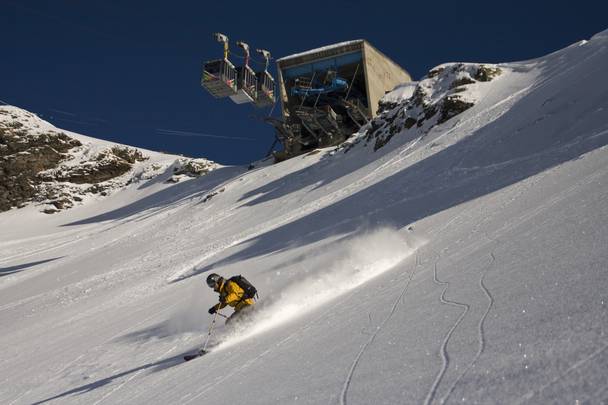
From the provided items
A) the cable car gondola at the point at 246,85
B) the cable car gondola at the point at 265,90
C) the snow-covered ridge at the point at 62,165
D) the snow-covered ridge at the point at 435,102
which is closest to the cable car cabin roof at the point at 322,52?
the cable car gondola at the point at 265,90

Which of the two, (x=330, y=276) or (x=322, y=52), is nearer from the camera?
(x=330, y=276)

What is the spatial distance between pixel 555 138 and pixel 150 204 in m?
39.1

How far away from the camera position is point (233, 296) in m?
8.64

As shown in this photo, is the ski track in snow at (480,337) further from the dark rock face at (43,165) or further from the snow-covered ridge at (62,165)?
the dark rock face at (43,165)

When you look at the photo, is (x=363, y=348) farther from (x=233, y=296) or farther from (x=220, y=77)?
(x=220, y=77)

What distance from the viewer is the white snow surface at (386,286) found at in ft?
11.8

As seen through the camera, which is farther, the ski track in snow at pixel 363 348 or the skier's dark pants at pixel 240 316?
the skier's dark pants at pixel 240 316

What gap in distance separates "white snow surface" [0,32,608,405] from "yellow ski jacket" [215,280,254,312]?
1.05 ft

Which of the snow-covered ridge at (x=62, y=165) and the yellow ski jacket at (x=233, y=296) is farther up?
the snow-covered ridge at (x=62, y=165)

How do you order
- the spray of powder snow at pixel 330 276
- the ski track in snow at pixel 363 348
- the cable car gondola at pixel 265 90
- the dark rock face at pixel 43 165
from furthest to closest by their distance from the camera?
the dark rock face at pixel 43 165 < the cable car gondola at pixel 265 90 < the spray of powder snow at pixel 330 276 < the ski track in snow at pixel 363 348

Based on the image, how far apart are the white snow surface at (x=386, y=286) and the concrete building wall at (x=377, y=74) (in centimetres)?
1912

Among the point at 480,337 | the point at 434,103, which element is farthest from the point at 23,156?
the point at 480,337

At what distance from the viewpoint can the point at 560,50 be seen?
33.0 metres

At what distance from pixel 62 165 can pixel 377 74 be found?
47559 mm
